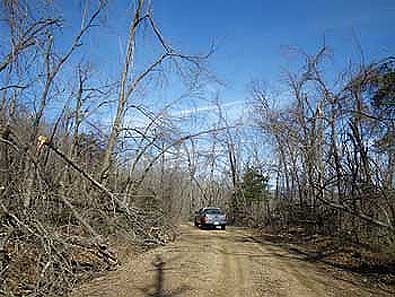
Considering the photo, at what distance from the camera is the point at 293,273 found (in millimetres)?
12828

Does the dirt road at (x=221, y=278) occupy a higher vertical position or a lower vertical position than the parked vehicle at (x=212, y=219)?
lower

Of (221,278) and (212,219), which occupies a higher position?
(212,219)

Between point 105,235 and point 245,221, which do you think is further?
point 245,221

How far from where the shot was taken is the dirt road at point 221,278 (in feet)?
33.8

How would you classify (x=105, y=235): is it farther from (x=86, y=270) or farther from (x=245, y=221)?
(x=245, y=221)

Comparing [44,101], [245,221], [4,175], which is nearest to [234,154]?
[245,221]

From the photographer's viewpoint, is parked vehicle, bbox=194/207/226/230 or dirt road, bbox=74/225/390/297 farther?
parked vehicle, bbox=194/207/226/230

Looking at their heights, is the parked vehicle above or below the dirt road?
above

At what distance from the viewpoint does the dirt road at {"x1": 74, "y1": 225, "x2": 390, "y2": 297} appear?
33.8ft

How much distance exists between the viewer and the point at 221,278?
11742 millimetres

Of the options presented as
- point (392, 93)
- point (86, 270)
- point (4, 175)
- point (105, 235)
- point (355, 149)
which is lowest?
point (86, 270)

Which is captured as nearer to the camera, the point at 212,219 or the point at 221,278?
the point at 221,278

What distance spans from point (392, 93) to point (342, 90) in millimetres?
2194

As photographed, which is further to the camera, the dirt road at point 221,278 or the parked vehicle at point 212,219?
the parked vehicle at point 212,219
